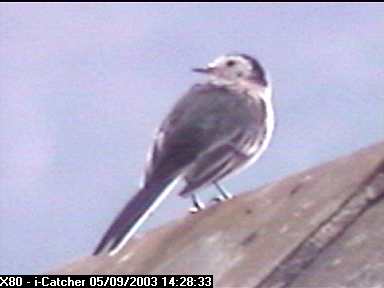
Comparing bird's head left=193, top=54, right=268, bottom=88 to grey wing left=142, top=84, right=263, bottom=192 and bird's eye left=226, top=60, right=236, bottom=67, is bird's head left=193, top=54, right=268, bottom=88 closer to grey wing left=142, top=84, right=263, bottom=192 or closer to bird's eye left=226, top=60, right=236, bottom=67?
bird's eye left=226, top=60, right=236, bottom=67

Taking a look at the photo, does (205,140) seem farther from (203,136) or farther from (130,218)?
(130,218)

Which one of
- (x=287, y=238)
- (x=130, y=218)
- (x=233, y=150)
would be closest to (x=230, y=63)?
(x=233, y=150)

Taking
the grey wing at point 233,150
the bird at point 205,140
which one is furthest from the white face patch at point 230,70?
the grey wing at point 233,150

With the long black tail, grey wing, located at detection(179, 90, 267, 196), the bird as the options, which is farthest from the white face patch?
the long black tail

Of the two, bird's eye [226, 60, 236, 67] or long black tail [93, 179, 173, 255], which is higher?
long black tail [93, 179, 173, 255]

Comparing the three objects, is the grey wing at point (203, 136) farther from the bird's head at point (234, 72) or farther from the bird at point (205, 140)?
the bird's head at point (234, 72)

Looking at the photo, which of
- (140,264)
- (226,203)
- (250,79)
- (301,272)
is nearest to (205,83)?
(250,79)

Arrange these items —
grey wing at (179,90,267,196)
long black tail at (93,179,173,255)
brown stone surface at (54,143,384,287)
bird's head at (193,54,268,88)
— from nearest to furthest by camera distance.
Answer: brown stone surface at (54,143,384,287) < long black tail at (93,179,173,255) < grey wing at (179,90,267,196) < bird's head at (193,54,268,88)
